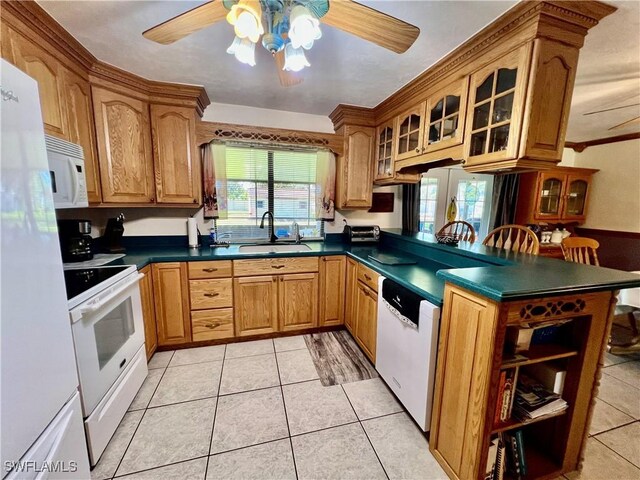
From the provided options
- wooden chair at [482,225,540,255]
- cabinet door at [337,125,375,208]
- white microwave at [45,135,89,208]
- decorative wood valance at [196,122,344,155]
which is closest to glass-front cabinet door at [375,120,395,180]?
cabinet door at [337,125,375,208]

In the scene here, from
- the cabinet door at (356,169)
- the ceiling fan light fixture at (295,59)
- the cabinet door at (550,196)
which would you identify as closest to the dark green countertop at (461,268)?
the cabinet door at (356,169)

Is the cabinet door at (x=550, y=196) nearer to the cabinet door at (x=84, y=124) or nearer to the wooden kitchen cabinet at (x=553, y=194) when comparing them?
the wooden kitchen cabinet at (x=553, y=194)

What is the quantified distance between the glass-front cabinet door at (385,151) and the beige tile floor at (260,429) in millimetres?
1983

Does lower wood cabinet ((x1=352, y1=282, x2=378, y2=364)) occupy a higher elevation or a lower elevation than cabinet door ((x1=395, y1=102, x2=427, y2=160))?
lower

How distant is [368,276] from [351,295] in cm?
48

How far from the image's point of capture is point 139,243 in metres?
2.61

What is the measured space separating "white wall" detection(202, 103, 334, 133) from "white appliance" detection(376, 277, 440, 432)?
6.57 feet

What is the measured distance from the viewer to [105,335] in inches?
57.2

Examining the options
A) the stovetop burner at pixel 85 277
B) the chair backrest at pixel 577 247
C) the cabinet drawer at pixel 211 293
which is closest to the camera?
the stovetop burner at pixel 85 277

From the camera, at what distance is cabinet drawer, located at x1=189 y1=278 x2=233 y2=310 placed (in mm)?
2320

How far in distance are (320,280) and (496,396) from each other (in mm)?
1718

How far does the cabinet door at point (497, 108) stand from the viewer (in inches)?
52.1

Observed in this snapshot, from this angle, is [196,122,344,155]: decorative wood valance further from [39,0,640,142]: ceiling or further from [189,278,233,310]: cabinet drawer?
[189,278,233,310]: cabinet drawer

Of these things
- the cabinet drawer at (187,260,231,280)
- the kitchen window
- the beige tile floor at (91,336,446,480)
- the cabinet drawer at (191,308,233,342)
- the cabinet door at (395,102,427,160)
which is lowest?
the beige tile floor at (91,336,446,480)
